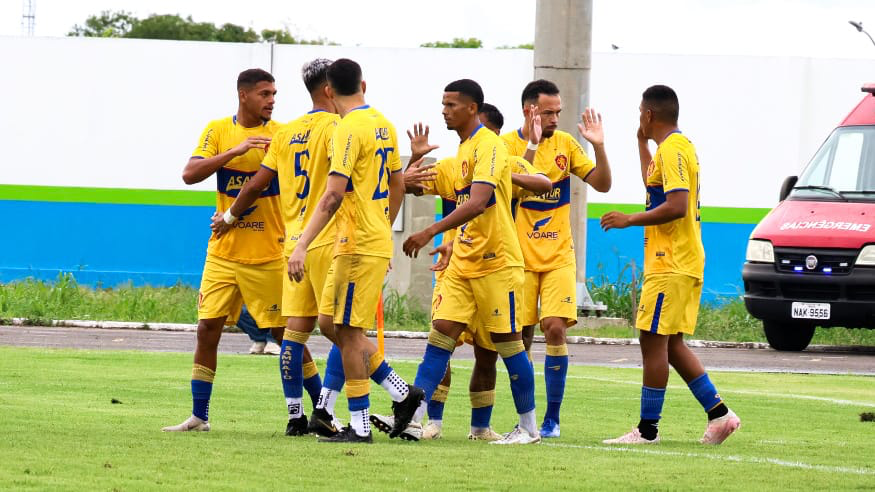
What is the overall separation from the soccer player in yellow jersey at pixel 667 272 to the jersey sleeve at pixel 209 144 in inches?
99.3

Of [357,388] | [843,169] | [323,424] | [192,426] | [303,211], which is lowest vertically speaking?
[192,426]

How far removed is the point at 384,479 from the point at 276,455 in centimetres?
101

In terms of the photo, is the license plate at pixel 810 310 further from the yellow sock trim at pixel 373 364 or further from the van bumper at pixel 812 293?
the yellow sock trim at pixel 373 364

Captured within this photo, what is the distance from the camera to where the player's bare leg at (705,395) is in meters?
9.78

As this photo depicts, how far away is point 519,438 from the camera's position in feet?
31.0

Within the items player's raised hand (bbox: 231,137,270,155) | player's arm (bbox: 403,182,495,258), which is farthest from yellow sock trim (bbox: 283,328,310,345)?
player's raised hand (bbox: 231,137,270,155)

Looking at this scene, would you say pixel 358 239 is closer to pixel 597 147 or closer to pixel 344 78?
pixel 344 78

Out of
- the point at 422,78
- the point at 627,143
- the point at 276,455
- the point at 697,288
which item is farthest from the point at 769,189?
the point at 276,455

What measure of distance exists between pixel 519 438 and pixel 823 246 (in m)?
10.3

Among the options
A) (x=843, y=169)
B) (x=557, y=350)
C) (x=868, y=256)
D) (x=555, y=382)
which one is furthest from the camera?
(x=843, y=169)

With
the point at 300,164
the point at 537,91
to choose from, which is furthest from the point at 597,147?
the point at 300,164

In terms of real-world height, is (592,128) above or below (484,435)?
above

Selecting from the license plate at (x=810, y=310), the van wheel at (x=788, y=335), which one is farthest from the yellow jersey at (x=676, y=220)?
the van wheel at (x=788, y=335)

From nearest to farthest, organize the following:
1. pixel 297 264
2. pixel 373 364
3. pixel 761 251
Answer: pixel 297 264 → pixel 373 364 → pixel 761 251
